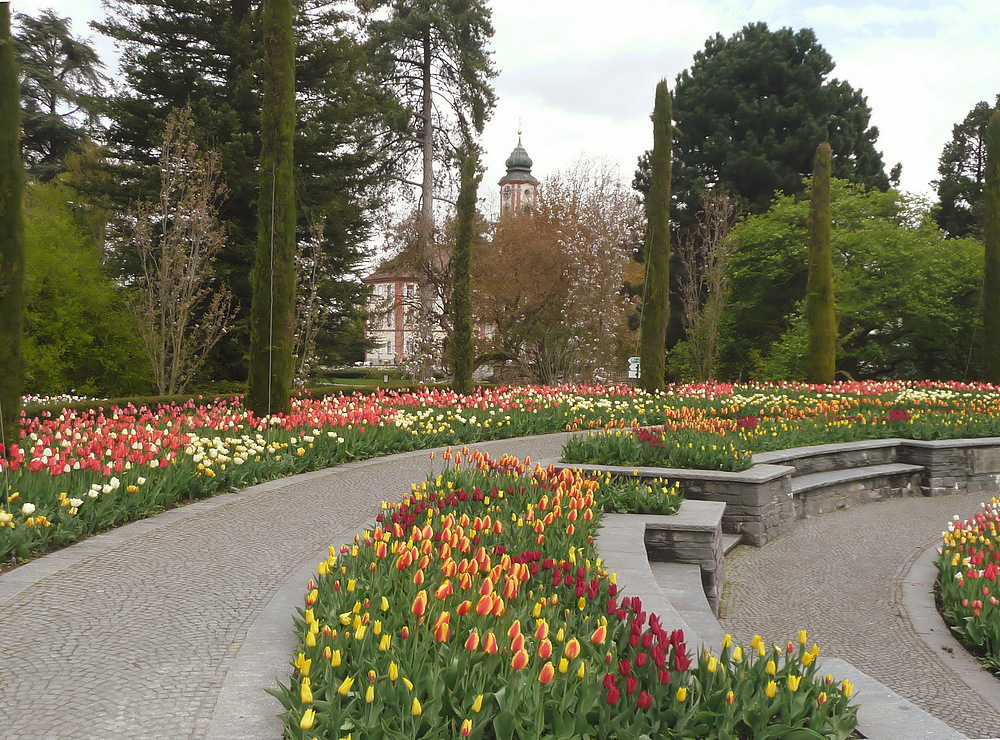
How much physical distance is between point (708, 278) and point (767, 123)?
8065 mm

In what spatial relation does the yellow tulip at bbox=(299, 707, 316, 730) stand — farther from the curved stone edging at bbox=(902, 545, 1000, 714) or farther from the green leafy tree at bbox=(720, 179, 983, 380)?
the green leafy tree at bbox=(720, 179, 983, 380)

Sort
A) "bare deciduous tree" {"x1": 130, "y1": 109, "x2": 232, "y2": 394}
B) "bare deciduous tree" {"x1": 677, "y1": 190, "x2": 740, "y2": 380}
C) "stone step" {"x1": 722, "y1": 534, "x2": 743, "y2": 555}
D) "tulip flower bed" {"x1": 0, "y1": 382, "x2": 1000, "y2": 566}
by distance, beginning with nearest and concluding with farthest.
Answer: "tulip flower bed" {"x1": 0, "y1": 382, "x2": 1000, "y2": 566} < "stone step" {"x1": 722, "y1": 534, "x2": 743, "y2": 555} < "bare deciduous tree" {"x1": 130, "y1": 109, "x2": 232, "y2": 394} < "bare deciduous tree" {"x1": 677, "y1": 190, "x2": 740, "y2": 380}

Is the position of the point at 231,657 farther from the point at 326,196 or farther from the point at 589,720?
the point at 326,196

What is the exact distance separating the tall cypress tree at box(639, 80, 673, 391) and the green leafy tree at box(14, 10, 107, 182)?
16.0 m

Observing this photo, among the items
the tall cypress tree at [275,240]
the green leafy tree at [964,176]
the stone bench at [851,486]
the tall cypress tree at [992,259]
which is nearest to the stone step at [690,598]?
the stone bench at [851,486]

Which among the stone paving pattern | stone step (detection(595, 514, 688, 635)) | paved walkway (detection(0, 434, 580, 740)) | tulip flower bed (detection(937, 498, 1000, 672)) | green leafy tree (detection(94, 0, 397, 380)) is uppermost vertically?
green leafy tree (detection(94, 0, 397, 380))

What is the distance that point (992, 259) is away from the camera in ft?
58.2

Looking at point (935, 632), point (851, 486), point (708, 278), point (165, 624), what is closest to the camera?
point (165, 624)

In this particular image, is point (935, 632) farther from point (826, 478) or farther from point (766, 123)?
point (766, 123)

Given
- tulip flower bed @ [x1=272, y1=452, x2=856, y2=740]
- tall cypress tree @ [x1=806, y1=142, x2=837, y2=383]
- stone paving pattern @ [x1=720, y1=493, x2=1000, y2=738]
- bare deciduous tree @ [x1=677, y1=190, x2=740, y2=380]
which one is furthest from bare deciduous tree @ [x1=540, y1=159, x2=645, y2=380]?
tulip flower bed @ [x1=272, y1=452, x2=856, y2=740]

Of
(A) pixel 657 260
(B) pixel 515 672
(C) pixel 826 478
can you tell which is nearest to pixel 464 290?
(A) pixel 657 260

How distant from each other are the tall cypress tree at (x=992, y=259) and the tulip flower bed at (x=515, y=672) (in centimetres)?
1748

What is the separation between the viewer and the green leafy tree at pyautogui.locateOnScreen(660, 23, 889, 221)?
27625mm

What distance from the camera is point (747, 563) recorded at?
6477 mm
